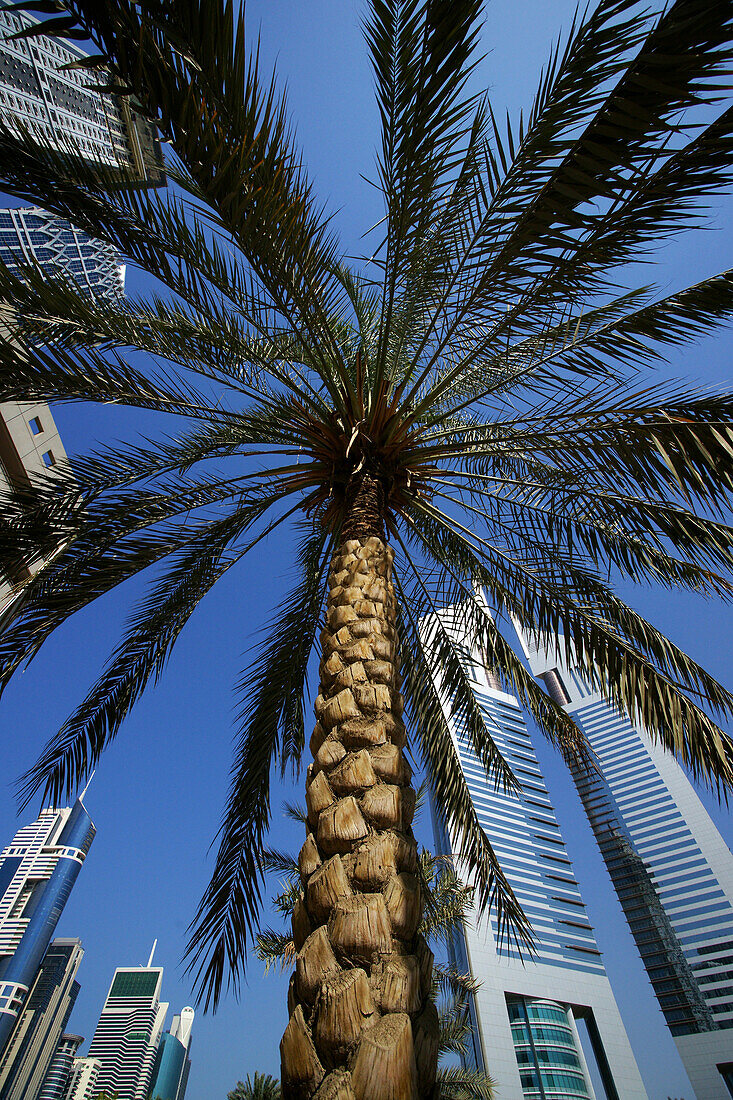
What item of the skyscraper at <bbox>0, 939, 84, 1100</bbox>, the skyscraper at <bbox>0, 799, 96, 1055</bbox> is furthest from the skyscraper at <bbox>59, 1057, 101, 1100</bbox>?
the skyscraper at <bbox>0, 799, 96, 1055</bbox>

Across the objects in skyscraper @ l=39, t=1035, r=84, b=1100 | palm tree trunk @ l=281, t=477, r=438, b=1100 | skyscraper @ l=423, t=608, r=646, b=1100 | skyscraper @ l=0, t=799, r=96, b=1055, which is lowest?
palm tree trunk @ l=281, t=477, r=438, b=1100

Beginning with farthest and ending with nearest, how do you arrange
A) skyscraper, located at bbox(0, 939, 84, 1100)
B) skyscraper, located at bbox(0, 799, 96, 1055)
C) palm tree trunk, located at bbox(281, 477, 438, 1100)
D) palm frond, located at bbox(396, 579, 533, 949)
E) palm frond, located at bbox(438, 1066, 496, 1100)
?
skyscraper, located at bbox(0, 799, 96, 1055), skyscraper, located at bbox(0, 939, 84, 1100), palm frond, located at bbox(438, 1066, 496, 1100), palm frond, located at bbox(396, 579, 533, 949), palm tree trunk, located at bbox(281, 477, 438, 1100)

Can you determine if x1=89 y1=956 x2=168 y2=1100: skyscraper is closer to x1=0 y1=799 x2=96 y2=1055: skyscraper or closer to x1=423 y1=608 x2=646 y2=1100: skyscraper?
x1=0 y1=799 x2=96 y2=1055: skyscraper

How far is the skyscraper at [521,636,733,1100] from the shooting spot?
91312 millimetres

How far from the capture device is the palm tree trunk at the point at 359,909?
1.96 m

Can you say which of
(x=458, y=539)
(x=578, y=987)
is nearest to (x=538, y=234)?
(x=458, y=539)

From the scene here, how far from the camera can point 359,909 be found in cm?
235

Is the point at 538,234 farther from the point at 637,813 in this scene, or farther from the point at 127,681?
the point at 637,813

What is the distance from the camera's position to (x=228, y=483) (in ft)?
19.6

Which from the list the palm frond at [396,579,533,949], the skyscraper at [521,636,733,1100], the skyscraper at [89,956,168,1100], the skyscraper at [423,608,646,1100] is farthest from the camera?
the skyscraper at [89,956,168,1100]

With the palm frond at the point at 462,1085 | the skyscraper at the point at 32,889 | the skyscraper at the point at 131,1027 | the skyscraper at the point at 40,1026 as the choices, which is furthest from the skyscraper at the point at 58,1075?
the palm frond at the point at 462,1085

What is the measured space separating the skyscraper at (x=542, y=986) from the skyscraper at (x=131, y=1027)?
13991cm

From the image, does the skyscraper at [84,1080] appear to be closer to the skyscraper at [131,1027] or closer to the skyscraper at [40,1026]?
the skyscraper at [131,1027]

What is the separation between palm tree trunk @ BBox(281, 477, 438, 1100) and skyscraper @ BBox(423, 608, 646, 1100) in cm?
6334
